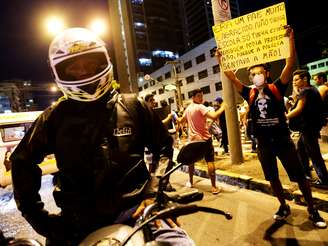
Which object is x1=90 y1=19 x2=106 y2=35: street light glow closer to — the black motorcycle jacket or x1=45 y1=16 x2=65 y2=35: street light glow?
x1=45 y1=16 x2=65 y2=35: street light glow

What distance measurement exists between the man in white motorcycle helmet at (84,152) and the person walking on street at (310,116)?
3.63 m

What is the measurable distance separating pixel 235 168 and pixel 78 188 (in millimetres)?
5831

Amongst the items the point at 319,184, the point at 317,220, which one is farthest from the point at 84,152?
the point at 319,184

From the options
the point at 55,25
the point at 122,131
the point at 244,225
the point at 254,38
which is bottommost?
the point at 244,225

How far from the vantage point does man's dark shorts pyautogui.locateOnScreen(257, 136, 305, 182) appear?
381cm

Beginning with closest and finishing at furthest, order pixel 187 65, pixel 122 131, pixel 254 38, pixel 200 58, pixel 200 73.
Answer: pixel 122 131 → pixel 254 38 → pixel 200 58 → pixel 200 73 → pixel 187 65

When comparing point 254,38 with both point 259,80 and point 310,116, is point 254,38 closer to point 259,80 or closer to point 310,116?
point 259,80

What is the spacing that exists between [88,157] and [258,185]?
4.53m

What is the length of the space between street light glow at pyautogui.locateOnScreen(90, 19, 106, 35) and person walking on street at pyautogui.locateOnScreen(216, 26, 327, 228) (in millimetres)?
6308

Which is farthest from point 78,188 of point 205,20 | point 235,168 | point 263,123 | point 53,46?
point 205,20

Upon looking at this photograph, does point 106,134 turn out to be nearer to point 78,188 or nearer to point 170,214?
point 78,188

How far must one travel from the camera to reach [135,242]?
127cm

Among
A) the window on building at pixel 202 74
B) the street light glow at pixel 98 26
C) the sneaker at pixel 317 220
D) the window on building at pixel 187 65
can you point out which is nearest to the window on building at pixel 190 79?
the window on building at pixel 187 65

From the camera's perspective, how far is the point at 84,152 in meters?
1.74
